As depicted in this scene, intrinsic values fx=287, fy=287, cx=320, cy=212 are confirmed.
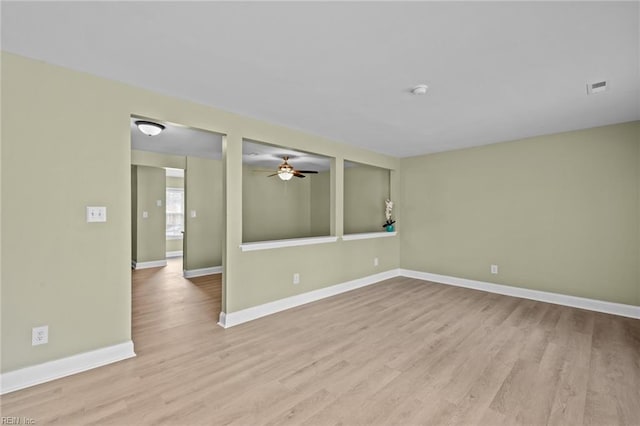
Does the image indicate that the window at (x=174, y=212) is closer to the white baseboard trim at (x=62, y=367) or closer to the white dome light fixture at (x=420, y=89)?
the white baseboard trim at (x=62, y=367)

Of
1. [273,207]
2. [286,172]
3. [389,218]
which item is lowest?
[389,218]

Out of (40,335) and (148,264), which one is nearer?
(40,335)

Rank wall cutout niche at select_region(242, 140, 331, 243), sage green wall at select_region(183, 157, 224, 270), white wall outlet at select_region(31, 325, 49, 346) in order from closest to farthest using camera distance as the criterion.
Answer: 1. white wall outlet at select_region(31, 325, 49, 346)
2. sage green wall at select_region(183, 157, 224, 270)
3. wall cutout niche at select_region(242, 140, 331, 243)

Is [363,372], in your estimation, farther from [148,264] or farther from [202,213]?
[148,264]

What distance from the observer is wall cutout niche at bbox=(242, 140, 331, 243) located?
21.4 ft

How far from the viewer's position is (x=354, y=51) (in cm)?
201

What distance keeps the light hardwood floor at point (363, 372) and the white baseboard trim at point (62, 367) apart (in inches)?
3.0

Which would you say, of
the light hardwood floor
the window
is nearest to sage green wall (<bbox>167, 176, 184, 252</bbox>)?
the window

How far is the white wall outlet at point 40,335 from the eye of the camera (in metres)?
2.11

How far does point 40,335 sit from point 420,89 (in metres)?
3.63

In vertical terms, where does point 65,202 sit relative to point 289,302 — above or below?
above

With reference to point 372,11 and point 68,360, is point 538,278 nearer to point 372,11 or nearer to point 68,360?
point 372,11

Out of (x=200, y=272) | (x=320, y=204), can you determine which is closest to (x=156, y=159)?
(x=200, y=272)

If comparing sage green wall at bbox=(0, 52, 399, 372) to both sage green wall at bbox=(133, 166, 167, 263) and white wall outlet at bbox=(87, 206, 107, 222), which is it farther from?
sage green wall at bbox=(133, 166, 167, 263)
